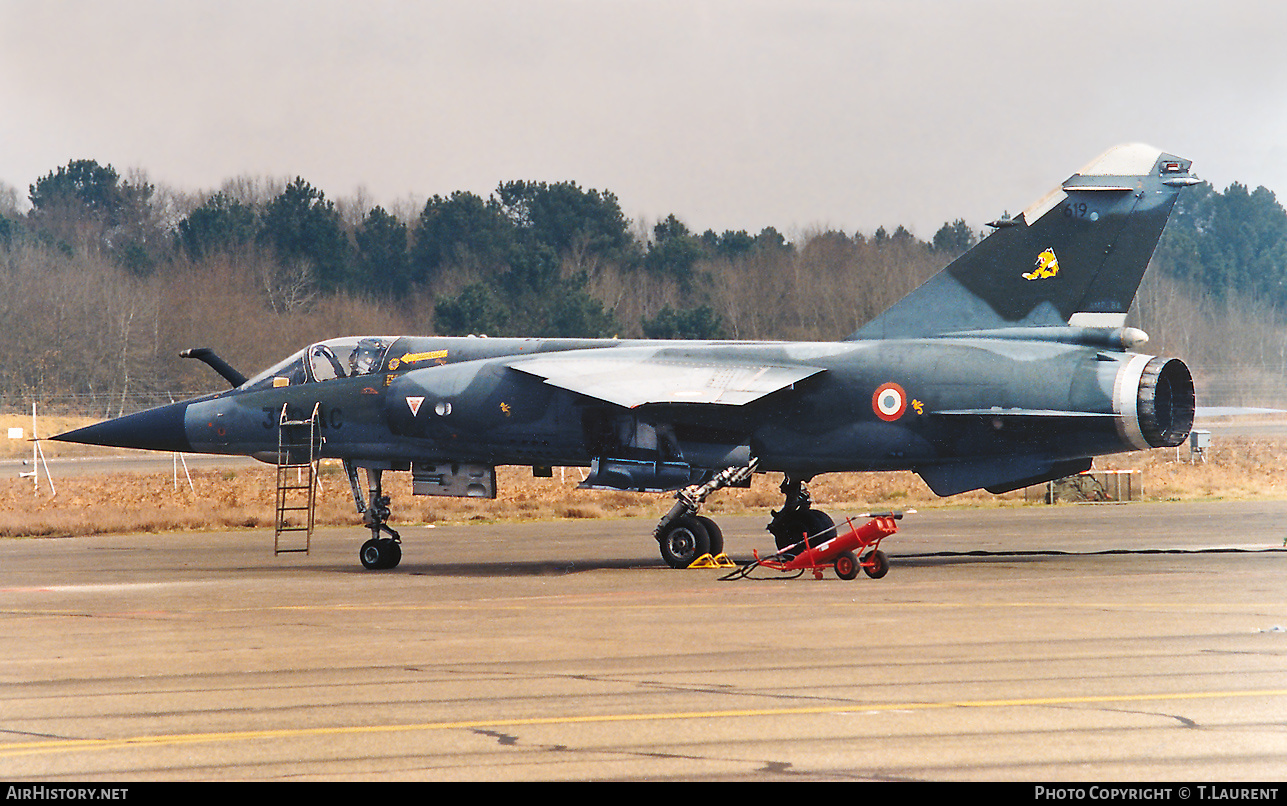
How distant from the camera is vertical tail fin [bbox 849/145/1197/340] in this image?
16453 mm

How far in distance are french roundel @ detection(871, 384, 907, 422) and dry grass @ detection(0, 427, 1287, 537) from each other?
1109 centimetres

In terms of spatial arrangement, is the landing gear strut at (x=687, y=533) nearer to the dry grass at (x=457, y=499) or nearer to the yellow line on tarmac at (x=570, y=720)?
the yellow line on tarmac at (x=570, y=720)

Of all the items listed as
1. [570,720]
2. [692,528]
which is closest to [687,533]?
[692,528]

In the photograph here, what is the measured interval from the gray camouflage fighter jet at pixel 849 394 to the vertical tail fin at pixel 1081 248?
2cm

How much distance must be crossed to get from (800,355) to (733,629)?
22.9 feet

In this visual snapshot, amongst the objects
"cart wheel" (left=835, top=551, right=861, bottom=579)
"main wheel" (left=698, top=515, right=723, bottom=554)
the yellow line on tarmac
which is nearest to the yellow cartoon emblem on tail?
"cart wheel" (left=835, top=551, right=861, bottom=579)

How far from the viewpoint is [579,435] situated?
18000mm

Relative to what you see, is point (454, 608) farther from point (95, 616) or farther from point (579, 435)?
point (579, 435)

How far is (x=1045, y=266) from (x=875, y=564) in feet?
15.2

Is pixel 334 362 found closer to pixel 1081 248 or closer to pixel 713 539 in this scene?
pixel 713 539

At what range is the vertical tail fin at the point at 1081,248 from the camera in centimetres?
1645

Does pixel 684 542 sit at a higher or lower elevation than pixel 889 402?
lower

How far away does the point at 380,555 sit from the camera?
59.1 ft
